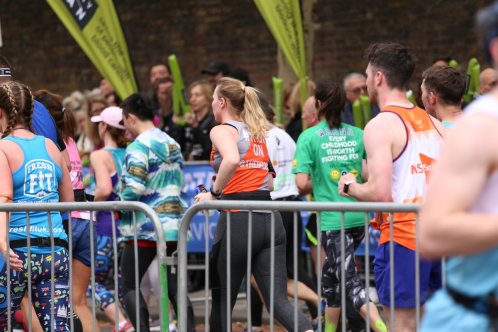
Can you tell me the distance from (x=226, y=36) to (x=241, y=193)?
27.1ft

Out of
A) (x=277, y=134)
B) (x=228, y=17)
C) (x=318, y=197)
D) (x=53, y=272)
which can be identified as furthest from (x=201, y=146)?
(x=53, y=272)

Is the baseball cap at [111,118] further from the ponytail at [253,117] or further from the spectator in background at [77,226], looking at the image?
the ponytail at [253,117]

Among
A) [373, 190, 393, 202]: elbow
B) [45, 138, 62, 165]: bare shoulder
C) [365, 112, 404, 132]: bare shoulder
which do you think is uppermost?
[365, 112, 404, 132]: bare shoulder

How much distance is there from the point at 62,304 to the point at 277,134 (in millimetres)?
3110

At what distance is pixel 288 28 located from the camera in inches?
435

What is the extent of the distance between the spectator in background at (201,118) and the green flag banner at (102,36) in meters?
0.74

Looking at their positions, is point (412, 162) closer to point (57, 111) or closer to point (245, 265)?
point (245, 265)

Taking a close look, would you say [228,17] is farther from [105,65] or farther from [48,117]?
[48,117]

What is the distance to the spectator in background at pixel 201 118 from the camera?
37.0 ft

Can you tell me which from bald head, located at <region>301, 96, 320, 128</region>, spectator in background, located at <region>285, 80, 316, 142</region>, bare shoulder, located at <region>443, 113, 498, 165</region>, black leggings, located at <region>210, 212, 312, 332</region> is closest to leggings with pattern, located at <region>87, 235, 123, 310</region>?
bald head, located at <region>301, 96, 320, 128</region>

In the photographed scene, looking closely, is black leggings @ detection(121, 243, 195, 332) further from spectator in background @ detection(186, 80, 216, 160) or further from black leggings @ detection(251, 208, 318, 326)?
spectator in background @ detection(186, 80, 216, 160)

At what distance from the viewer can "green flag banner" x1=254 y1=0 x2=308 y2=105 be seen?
10.9 meters

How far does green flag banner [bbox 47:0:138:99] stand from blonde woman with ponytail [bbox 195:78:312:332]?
4412 millimetres

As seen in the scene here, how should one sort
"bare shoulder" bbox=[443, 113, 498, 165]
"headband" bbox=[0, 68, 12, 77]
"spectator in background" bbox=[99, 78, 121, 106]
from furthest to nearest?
"spectator in background" bbox=[99, 78, 121, 106] → "headband" bbox=[0, 68, 12, 77] → "bare shoulder" bbox=[443, 113, 498, 165]
